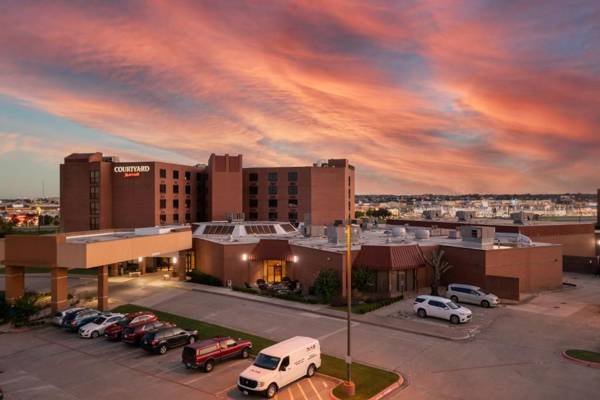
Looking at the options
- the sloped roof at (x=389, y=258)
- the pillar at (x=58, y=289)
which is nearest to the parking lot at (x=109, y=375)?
the pillar at (x=58, y=289)

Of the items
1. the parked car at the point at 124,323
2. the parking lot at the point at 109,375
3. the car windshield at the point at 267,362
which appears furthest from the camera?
the parked car at the point at 124,323

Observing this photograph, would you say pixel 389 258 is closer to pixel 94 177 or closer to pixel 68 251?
pixel 68 251

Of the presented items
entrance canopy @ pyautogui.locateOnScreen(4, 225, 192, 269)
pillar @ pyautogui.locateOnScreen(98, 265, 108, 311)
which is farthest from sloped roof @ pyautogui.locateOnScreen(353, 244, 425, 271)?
pillar @ pyautogui.locateOnScreen(98, 265, 108, 311)

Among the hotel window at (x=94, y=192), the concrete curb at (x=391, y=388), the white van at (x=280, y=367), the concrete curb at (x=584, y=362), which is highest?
the hotel window at (x=94, y=192)

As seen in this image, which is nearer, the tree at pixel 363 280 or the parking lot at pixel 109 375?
the parking lot at pixel 109 375

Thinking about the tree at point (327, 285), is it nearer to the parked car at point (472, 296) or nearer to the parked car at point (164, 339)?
the parked car at point (472, 296)

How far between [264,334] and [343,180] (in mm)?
66729

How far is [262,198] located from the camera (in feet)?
310

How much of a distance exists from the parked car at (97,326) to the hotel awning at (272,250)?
20644 millimetres

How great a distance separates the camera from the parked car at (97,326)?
30936 mm

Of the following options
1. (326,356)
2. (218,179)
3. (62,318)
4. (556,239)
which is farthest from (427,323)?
(218,179)

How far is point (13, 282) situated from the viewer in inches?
1618

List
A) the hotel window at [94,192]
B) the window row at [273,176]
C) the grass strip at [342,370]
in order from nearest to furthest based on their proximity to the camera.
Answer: the grass strip at [342,370]
the hotel window at [94,192]
the window row at [273,176]

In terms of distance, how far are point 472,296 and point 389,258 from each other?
807cm
